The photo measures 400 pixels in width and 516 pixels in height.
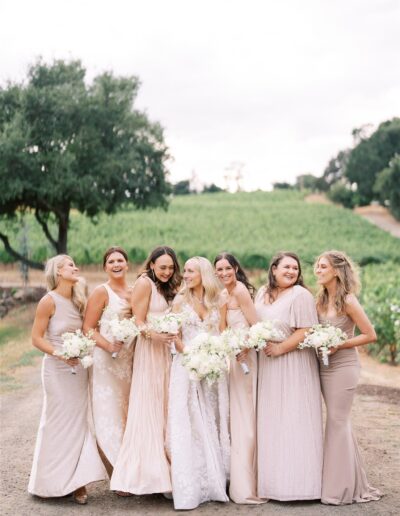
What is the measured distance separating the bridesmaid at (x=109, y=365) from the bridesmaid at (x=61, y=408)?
117mm

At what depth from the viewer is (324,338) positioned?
678 centimetres

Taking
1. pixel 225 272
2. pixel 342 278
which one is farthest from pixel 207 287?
pixel 342 278

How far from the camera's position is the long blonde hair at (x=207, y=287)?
7105 millimetres

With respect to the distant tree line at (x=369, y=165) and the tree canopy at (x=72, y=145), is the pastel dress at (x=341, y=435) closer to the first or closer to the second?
the tree canopy at (x=72, y=145)

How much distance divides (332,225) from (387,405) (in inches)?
2174

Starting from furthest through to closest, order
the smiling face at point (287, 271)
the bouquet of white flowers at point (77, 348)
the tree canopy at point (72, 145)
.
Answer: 1. the tree canopy at point (72, 145)
2. the smiling face at point (287, 271)
3. the bouquet of white flowers at point (77, 348)

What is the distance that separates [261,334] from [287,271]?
0.76 meters

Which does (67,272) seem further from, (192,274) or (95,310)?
(192,274)

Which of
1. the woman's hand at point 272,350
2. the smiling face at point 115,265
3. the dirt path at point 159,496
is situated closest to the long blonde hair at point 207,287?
the woman's hand at point 272,350

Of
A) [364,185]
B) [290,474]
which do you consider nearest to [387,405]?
[290,474]

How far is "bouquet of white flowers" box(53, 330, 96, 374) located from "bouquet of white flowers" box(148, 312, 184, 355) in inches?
24.2

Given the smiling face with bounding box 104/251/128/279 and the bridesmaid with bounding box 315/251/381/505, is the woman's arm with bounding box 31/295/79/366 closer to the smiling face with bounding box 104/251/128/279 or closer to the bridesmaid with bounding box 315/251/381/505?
the smiling face with bounding box 104/251/128/279

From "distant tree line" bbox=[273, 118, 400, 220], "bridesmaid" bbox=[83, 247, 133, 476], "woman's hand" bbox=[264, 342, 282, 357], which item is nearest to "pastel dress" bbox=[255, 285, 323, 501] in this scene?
"woman's hand" bbox=[264, 342, 282, 357]

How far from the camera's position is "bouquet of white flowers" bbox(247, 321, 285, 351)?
6.73 meters
